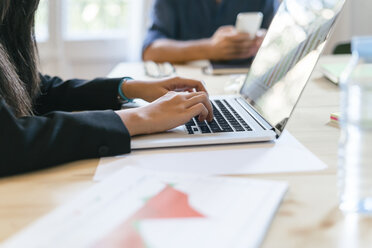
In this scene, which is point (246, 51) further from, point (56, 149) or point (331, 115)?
point (56, 149)

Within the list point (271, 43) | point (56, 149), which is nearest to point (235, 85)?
point (271, 43)

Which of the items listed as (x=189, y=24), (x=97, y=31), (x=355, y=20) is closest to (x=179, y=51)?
(x=189, y=24)

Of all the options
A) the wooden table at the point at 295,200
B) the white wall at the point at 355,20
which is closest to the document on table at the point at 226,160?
the wooden table at the point at 295,200

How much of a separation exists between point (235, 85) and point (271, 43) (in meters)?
0.19

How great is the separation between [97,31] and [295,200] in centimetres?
259

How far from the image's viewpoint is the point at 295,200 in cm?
55

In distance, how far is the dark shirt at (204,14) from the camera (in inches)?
82.6

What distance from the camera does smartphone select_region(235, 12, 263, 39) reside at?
1533 millimetres

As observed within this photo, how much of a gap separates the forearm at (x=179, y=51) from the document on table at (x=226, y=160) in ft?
3.23

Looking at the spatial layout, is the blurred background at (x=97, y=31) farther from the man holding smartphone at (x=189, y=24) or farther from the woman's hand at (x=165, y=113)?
the woman's hand at (x=165, y=113)

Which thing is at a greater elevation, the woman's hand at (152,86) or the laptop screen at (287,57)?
the laptop screen at (287,57)

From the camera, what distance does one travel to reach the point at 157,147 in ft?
2.47

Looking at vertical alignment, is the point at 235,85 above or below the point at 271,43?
below

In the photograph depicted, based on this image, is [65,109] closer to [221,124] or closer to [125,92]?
[125,92]
